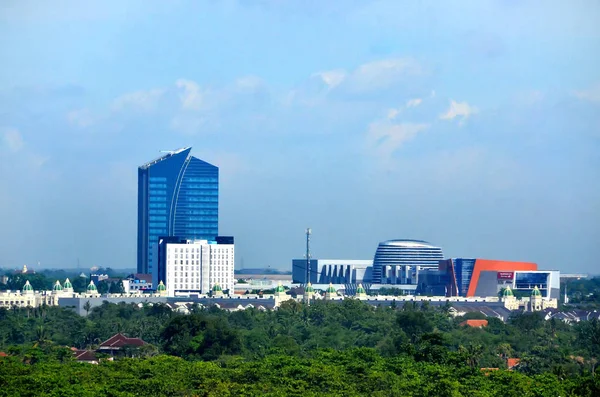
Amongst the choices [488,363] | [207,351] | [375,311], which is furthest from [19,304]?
[488,363]

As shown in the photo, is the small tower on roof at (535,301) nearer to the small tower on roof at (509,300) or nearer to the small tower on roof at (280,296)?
the small tower on roof at (509,300)

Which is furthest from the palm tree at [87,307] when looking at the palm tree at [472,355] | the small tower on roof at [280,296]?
the palm tree at [472,355]

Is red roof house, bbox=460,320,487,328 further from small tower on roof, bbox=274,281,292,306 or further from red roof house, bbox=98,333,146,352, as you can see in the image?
red roof house, bbox=98,333,146,352

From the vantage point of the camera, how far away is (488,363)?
340 feet

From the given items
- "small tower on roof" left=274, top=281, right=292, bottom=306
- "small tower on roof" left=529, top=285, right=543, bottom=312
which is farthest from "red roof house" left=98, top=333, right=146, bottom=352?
"small tower on roof" left=529, top=285, right=543, bottom=312

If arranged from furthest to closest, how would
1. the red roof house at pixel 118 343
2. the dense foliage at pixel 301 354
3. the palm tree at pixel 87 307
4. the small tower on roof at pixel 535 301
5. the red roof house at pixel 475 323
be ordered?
the small tower on roof at pixel 535 301
the palm tree at pixel 87 307
the red roof house at pixel 475 323
the red roof house at pixel 118 343
the dense foliage at pixel 301 354

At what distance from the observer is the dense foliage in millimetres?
77000

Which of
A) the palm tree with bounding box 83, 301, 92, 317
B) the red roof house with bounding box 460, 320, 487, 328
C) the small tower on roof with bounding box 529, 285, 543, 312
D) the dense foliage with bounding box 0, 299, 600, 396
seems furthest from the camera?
the small tower on roof with bounding box 529, 285, 543, 312

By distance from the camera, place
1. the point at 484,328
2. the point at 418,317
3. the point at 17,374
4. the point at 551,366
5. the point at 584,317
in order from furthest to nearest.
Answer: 1. the point at 584,317
2. the point at 484,328
3. the point at 418,317
4. the point at 551,366
5. the point at 17,374

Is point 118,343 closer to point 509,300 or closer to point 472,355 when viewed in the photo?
point 472,355

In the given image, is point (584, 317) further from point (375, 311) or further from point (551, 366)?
point (551, 366)

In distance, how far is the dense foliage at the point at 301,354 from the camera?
7700 cm

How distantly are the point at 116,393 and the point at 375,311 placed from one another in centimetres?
9129

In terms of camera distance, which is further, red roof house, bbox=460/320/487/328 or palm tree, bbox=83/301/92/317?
palm tree, bbox=83/301/92/317
